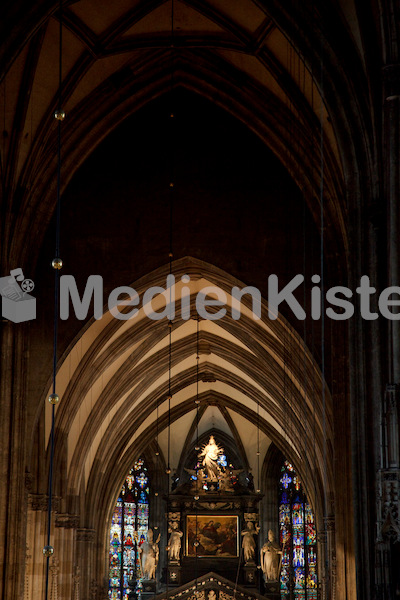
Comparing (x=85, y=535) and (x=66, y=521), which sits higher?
(x=66, y=521)

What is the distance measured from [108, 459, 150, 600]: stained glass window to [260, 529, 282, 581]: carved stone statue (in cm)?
516

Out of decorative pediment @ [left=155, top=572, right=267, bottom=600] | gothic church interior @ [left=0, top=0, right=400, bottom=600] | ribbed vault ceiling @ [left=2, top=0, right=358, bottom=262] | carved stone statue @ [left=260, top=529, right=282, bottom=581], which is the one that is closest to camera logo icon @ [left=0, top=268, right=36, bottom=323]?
gothic church interior @ [left=0, top=0, right=400, bottom=600]

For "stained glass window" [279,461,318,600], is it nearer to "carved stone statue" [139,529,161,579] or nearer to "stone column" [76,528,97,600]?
"carved stone statue" [139,529,161,579]

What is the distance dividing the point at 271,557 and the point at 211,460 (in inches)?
193

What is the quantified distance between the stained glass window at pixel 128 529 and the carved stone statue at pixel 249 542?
391 cm

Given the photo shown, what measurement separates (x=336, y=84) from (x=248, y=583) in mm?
28118

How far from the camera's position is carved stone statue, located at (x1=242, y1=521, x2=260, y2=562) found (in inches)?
1651

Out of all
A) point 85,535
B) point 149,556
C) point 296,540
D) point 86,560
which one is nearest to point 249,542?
point 296,540

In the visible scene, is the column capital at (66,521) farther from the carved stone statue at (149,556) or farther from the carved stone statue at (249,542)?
the carved stone statue at (249,542)

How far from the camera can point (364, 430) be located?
15.2 m

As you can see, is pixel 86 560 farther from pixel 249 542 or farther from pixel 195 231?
pixel 195 231

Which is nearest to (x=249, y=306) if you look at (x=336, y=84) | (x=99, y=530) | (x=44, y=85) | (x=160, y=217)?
(x=160, y=217)

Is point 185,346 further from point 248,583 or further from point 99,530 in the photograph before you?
point 248,583

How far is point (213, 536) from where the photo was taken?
42719 millimetres
